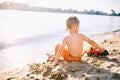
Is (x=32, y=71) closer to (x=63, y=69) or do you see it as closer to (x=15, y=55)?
(x=63, y=69)

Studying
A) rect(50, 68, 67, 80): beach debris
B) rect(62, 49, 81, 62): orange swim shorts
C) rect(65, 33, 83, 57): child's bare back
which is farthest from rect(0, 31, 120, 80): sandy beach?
rect(65, 33, 83, 57): child's bare back

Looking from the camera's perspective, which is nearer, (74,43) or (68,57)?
(74,43)

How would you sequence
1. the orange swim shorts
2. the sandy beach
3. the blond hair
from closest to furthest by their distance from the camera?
the sandy beach < the blond hair < the orange swim shorts

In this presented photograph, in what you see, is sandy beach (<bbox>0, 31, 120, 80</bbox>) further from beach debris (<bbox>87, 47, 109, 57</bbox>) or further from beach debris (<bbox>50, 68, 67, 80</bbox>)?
beach debris (<bbox>87, 47, 109, 57</bbox>)

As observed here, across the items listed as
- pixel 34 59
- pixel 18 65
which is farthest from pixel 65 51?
pixel 34 59

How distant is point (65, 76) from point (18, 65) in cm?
248

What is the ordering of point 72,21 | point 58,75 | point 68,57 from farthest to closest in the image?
point 68,57, point 72,21, point 58,75

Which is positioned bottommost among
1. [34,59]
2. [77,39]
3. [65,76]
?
[34,59]

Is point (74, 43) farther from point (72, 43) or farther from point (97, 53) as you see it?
point (97, 53)

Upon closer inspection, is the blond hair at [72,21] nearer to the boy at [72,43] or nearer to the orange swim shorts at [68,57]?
the boy at [72,43]

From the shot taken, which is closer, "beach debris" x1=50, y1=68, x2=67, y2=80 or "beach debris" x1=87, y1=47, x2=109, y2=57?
"beach debris" x1=50, y1=68, x2=67, y2=80

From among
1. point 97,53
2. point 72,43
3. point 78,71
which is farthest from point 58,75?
point 97,53

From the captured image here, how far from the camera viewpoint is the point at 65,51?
Answer: 5.01m

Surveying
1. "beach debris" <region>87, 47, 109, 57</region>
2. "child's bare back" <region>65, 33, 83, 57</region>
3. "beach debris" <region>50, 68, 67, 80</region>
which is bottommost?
"beach debris" <region>50, 68, 67, 80</region>
